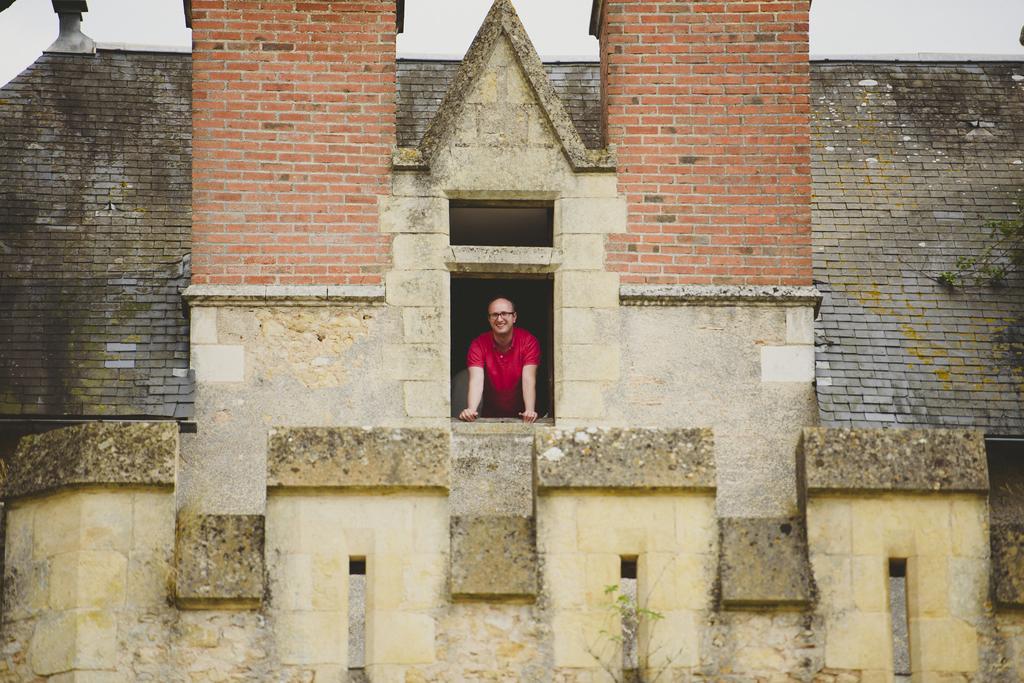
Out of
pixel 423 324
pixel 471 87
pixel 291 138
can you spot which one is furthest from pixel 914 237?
pixel 291 138

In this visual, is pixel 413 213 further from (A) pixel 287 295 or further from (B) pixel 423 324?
(A) pixel 287 295

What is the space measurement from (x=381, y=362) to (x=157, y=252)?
2.65 metres

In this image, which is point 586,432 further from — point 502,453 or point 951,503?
point 502,453

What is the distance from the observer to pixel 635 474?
6.80 meters

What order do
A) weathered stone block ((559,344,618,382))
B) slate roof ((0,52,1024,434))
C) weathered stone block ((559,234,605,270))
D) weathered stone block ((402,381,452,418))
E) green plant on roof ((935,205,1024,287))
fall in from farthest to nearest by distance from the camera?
green plant on roof ((935,205,1024,287)) < slate roof ((0,52,1024,434)) < weathered stone block ((559,234,605,270)) < weathered stone block ((559,344,618,382)) < weathered stone block ((402,381,452,418))

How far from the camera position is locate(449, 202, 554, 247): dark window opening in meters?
10.7

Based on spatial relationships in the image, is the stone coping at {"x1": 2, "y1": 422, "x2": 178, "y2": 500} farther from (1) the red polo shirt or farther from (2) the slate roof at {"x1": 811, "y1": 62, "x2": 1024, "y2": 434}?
(2) the slate roof at {"x1": 811, "y1": 62, "x2": 1024, "y2": 434}

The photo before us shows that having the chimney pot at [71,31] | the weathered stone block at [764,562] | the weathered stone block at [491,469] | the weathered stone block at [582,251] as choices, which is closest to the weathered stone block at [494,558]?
the weathered stone block at [764,562]

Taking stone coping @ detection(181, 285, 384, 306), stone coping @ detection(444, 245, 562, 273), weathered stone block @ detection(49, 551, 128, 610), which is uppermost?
stone coping @ detection(444, 245, 562, 273)

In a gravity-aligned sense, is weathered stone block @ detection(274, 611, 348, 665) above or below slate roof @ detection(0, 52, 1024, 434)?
below

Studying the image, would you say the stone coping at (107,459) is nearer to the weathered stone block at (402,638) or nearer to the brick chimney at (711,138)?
the weathered stone block at (402,638)

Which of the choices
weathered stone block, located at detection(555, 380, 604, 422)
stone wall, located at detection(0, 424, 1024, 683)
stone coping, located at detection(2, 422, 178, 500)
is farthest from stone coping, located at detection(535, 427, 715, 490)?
weathered stone block, located at detection(555, 380, 604, 422)

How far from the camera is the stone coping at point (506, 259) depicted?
10195mm

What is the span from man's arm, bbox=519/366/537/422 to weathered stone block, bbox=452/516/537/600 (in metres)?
3.36
